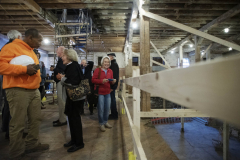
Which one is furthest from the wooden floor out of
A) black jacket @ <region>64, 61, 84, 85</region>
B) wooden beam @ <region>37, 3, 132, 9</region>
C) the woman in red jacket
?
wooden beam @ <region>37, 3, 132, 9</region>

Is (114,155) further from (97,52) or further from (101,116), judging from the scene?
(97,52)

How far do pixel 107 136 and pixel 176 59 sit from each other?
1471cm

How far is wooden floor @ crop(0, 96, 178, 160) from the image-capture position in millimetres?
2279

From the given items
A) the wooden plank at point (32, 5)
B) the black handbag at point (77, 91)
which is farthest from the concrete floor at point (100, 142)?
the wooden plank at point (32, 5)

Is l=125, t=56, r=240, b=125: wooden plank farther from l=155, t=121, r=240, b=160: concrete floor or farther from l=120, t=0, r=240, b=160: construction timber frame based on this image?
l=155, t=121, r=240, b=160: concrete floor

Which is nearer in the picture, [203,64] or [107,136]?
[203,64]

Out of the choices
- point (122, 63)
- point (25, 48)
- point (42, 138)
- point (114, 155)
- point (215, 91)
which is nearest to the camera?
point (215, 91)

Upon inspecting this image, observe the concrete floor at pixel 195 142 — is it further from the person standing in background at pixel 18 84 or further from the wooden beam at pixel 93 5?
the wooden beam at pixel 93 5

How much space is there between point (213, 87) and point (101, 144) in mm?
2652

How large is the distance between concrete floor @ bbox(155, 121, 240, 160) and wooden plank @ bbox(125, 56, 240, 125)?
5373mm

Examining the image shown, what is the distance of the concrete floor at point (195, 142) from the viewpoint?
551 centimetres

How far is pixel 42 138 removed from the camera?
2900mm

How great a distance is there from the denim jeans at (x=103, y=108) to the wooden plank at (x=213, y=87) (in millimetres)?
2817

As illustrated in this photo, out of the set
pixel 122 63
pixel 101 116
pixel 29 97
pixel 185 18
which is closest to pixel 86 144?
pixel 101 116
